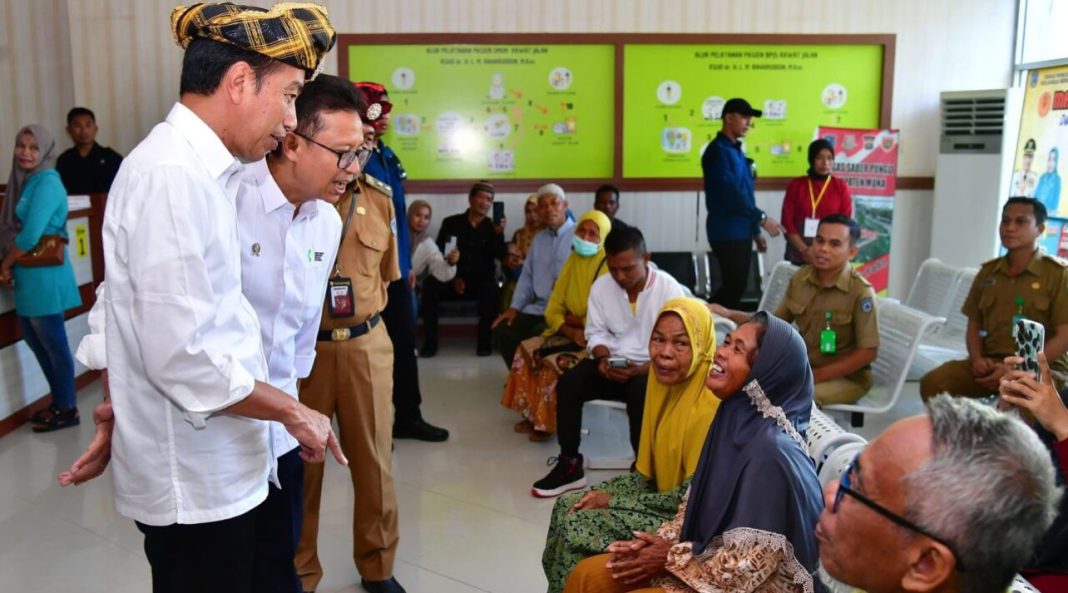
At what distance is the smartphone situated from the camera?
2.51m

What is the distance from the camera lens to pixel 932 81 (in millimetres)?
7461

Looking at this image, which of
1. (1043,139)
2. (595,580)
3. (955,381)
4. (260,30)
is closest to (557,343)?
(955,381)

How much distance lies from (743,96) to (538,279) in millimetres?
2938

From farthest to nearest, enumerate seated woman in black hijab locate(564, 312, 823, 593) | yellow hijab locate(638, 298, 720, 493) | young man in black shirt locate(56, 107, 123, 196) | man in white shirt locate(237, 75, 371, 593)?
1. young man in black shirt locate(56, 107, 123, 196)
2. yellow hijab locate(638, 298, 720, 493)
3. man in white shirt locate(237, 75, 371, 593)
4. seated woman in black hijab locate(564, 312, 823, 593)

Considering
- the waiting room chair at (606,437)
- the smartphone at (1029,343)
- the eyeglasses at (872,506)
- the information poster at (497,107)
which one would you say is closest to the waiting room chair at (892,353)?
the waiting room chair at (606,437)

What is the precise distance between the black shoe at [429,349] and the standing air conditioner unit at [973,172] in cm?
401

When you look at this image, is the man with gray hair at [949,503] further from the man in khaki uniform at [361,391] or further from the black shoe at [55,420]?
the black shoe at [55,420]

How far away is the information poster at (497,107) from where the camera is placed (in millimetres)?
7230

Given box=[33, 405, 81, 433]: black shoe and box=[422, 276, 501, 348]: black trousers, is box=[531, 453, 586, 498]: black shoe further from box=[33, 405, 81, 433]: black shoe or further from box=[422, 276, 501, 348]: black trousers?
box=[422, 276, 501, 348]: black trousers

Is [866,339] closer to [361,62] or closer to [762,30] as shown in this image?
[762,30]

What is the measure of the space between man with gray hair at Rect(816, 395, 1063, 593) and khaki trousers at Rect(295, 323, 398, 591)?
188cm

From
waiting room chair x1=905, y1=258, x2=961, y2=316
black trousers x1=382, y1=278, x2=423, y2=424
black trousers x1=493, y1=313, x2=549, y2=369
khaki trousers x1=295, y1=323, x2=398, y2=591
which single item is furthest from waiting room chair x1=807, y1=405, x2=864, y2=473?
waiting room chair x1=905, y1=258, x2=961, y2=316

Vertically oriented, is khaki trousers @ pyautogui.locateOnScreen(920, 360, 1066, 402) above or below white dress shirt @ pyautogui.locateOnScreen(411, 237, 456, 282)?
below

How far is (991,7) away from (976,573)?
7473 mm
